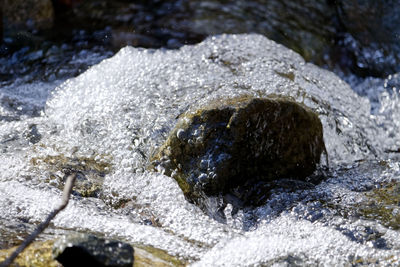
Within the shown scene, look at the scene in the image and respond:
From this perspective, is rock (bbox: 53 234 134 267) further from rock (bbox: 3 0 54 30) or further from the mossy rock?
rock (bbox: 3 0 54 30)

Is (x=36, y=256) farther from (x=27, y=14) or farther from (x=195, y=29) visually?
(x=27, y=14)

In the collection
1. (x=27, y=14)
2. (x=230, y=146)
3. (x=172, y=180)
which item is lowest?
(x=27, y=14)

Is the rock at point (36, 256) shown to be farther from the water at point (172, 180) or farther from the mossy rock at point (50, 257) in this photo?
the water at point (172, 180)

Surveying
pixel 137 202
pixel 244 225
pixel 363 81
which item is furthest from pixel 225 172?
pixel 363 81

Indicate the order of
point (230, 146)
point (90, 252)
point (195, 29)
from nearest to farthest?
point (90, 252), point (230, 146), point (195, 29)

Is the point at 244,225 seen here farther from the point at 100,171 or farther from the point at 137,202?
the point at 100,171

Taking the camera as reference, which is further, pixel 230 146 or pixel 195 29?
pixel 195 29

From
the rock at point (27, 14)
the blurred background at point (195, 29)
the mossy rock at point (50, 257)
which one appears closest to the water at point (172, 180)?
the mossy rock at point (50, 257)

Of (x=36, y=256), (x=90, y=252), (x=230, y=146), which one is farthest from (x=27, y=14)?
(x=90, y=252)

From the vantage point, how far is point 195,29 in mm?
5309

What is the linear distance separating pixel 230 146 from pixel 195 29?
289cm

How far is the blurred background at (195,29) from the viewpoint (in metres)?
5.12

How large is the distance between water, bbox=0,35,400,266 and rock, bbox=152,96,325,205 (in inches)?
5.2

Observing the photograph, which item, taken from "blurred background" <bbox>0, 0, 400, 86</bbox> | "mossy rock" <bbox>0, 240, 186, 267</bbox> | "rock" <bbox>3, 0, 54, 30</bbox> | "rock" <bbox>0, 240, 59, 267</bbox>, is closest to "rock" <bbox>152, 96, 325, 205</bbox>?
"mossy rock" <bbox>0, 240, 186, 267</bbox>
